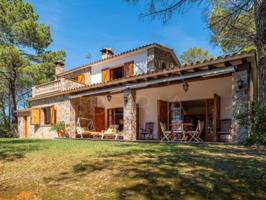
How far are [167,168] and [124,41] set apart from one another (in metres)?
19.5

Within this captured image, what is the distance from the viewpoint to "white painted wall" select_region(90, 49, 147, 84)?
A: 52.5 ft

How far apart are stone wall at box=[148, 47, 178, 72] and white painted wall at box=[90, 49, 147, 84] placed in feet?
1.28

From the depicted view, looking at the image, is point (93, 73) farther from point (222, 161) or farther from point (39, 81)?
point (222, 161)

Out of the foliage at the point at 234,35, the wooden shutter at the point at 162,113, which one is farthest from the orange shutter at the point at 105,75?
the foliage at the point at 234,35

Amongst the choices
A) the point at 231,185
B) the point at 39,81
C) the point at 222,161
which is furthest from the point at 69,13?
the point at 231,185

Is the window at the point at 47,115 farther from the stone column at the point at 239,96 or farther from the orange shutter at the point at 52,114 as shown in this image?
the stone column at the point at 239,96

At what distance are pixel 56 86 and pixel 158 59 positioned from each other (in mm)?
7081

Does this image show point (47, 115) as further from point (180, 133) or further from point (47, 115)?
point (180, 133)

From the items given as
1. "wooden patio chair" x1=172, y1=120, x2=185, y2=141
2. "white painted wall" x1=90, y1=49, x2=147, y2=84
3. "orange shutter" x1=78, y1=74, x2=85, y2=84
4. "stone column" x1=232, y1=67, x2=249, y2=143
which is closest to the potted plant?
"white painted wall" x1=90, y1=49, x2=147, y2=84

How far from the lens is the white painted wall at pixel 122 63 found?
→ 16016mm

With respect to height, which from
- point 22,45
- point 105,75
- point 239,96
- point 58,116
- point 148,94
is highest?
point 22,45

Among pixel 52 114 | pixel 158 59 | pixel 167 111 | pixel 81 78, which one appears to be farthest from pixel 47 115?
pixel 167 111

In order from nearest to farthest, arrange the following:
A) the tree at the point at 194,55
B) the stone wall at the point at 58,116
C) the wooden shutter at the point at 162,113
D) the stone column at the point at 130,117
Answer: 1. the stone column at the point at 130,117
2. the wooden shutter at the point at 162,113
3. the stone wall at the point at 58,116
4. the tree at the point at 194,55

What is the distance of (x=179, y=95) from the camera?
13.7m
